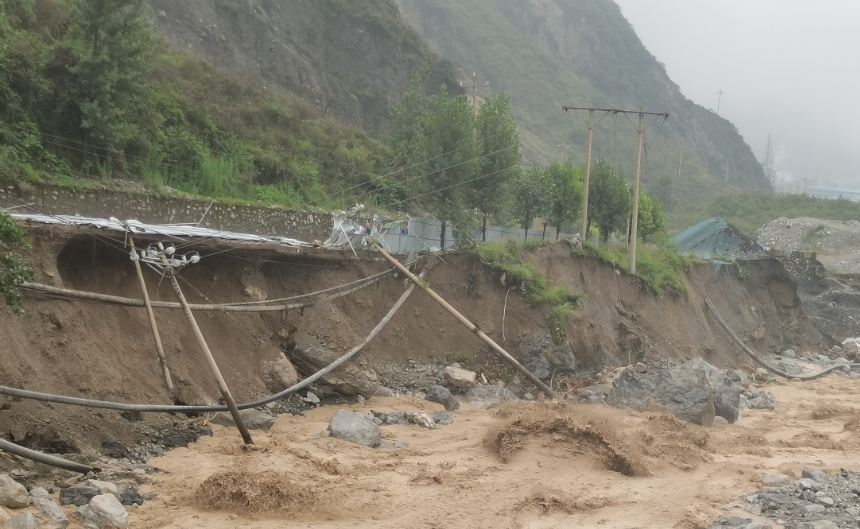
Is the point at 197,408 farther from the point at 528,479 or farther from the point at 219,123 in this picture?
the point at 219,123

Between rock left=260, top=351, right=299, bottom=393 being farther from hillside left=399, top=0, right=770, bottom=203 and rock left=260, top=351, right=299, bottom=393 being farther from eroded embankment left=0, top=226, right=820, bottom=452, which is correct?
hillside left=399, top=0, right=770, bottom=203

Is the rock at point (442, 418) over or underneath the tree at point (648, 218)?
underneath

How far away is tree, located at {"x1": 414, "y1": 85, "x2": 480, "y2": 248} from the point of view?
28406mm

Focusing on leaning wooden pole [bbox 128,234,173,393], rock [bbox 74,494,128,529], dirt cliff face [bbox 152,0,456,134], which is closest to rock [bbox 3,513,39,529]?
rock [bbox 74,494,128,529]

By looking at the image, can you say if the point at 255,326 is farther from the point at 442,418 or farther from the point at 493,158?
the point at 493,158

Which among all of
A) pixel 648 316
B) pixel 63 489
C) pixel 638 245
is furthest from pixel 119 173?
pixel 638 245

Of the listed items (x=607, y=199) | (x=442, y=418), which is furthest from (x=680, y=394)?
(x=607, y=199)

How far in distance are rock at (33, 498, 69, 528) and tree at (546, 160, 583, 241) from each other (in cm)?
2787

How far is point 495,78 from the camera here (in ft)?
318

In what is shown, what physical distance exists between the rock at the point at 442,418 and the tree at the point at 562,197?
18257 mm

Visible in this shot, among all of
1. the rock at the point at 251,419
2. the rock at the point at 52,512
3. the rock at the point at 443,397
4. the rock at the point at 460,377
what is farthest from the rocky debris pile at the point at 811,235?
the rock at the point at 52,512

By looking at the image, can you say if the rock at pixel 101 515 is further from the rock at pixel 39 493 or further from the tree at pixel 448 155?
the tree at pixel 448 155

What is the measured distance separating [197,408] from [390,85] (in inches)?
1633

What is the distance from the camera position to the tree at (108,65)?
22.7 m
